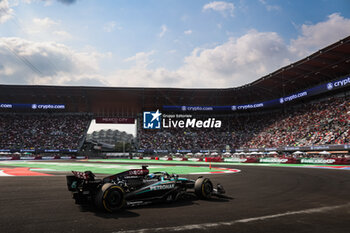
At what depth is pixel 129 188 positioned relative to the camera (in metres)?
7.23

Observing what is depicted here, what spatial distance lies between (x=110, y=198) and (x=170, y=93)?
52.9 m

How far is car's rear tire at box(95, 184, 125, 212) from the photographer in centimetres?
616

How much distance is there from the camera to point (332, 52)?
115 feet

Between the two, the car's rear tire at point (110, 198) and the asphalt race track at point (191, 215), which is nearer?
the asphalt race track at point (191, 215)

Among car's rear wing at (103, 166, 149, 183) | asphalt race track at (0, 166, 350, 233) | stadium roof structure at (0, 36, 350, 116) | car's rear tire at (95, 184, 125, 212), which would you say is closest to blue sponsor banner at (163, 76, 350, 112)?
stadium roof structure at (0, 36, 350, 116)

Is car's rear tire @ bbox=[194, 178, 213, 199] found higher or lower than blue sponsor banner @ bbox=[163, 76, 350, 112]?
lower

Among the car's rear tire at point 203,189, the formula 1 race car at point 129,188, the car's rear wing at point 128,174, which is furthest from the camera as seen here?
the car's rear tire at point 203,189

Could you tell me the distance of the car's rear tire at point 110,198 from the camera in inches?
242

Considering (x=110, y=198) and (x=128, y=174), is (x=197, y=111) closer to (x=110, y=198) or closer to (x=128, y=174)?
(x=128, y=174)

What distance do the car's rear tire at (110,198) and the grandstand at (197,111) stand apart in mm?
39032

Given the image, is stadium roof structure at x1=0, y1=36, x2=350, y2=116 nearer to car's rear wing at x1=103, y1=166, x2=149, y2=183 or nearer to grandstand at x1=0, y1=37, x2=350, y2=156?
grandstand at x1=0, y1=37, x2=350, y2=156

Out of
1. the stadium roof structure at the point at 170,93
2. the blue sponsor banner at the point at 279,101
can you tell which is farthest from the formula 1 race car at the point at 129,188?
the blue sponsor banner at the point at 279,101

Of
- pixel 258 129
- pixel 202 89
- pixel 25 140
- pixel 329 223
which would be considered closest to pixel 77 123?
pixel 25 140

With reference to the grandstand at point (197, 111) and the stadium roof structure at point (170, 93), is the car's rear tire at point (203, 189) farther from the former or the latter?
the stadium roof structure at point (170, 93)
